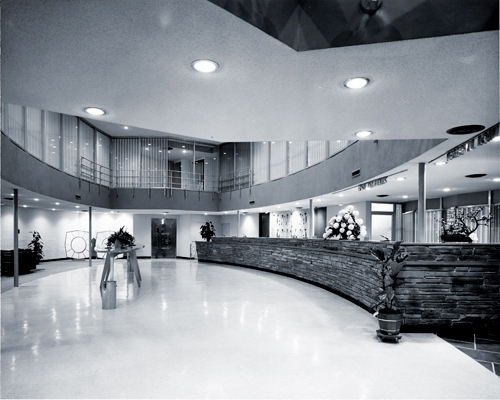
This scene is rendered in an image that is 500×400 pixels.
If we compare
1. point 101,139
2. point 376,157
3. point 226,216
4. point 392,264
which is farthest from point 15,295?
point 226,216

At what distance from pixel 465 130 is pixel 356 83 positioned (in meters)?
2.62

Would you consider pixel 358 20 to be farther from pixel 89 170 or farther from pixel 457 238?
pixel 89 170

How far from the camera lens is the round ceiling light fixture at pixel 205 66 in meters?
3.04

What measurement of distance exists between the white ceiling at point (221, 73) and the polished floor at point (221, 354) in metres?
3.01

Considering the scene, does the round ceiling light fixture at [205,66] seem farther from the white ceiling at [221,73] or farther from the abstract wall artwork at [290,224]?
the abstract wall artwork at [290,224]

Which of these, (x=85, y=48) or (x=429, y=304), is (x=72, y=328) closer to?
(x=85, y=48)

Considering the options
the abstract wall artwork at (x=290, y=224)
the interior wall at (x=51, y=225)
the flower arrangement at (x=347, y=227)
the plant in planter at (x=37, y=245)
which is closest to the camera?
the flower arrangement at (x=347, y=227)

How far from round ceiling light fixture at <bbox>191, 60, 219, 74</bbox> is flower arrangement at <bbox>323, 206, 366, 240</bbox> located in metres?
6.44

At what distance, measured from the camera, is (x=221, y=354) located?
4359mm

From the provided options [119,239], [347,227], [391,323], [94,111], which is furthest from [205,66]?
[119,239]

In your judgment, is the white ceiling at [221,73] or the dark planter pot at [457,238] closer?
the white ceiling at [221,73]

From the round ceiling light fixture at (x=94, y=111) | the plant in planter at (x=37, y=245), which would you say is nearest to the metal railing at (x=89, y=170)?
the plant in planter at (x=37, y=245)

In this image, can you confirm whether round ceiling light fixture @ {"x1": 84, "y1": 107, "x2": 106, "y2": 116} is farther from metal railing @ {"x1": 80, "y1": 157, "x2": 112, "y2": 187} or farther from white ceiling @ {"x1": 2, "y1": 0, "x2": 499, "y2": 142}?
metal railing @ {"x1": 80, "y1": 157, "x2": 112, "y2": 187}

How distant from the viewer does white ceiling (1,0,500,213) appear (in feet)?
8.10
